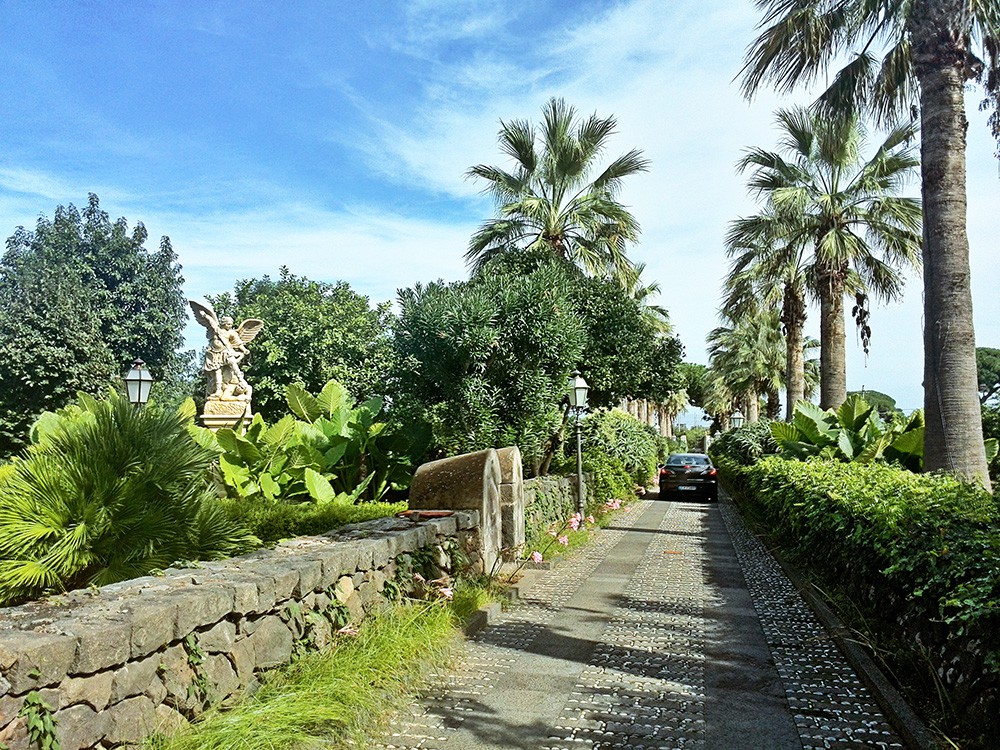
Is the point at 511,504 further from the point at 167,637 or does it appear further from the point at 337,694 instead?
the point at 167,637

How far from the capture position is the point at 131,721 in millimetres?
2922

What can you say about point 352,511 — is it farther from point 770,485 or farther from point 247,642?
point 770,485

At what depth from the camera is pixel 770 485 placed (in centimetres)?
1158

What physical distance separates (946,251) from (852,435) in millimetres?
4982

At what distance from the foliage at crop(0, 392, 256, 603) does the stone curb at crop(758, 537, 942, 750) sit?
4.04 m

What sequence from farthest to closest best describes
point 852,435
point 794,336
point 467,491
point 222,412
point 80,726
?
point 794,336 → point 222,412 → point 852,435 → point 467,491 → point 80,726

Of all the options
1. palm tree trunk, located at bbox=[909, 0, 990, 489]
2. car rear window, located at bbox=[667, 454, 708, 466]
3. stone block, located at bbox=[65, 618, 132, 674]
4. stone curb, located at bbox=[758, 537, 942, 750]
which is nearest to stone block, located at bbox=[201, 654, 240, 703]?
stone block, located at bbox=[65, 618, 132, 674]

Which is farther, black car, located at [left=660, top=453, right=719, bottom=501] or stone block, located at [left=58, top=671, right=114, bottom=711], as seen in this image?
black car, located at [left=660, top=453, right=719, bottom=501]

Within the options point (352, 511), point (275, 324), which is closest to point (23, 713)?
point (352, 511)

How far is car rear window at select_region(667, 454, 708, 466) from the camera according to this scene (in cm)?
2089

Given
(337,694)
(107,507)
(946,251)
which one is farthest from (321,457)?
(946,251)

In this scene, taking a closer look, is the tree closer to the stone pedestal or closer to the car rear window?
the car rear window

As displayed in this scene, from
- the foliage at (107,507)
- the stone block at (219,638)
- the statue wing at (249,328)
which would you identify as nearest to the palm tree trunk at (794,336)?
the statue wing at (249,328)

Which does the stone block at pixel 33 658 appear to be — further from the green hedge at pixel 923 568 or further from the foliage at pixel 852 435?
the foliage at pixel 852 435
